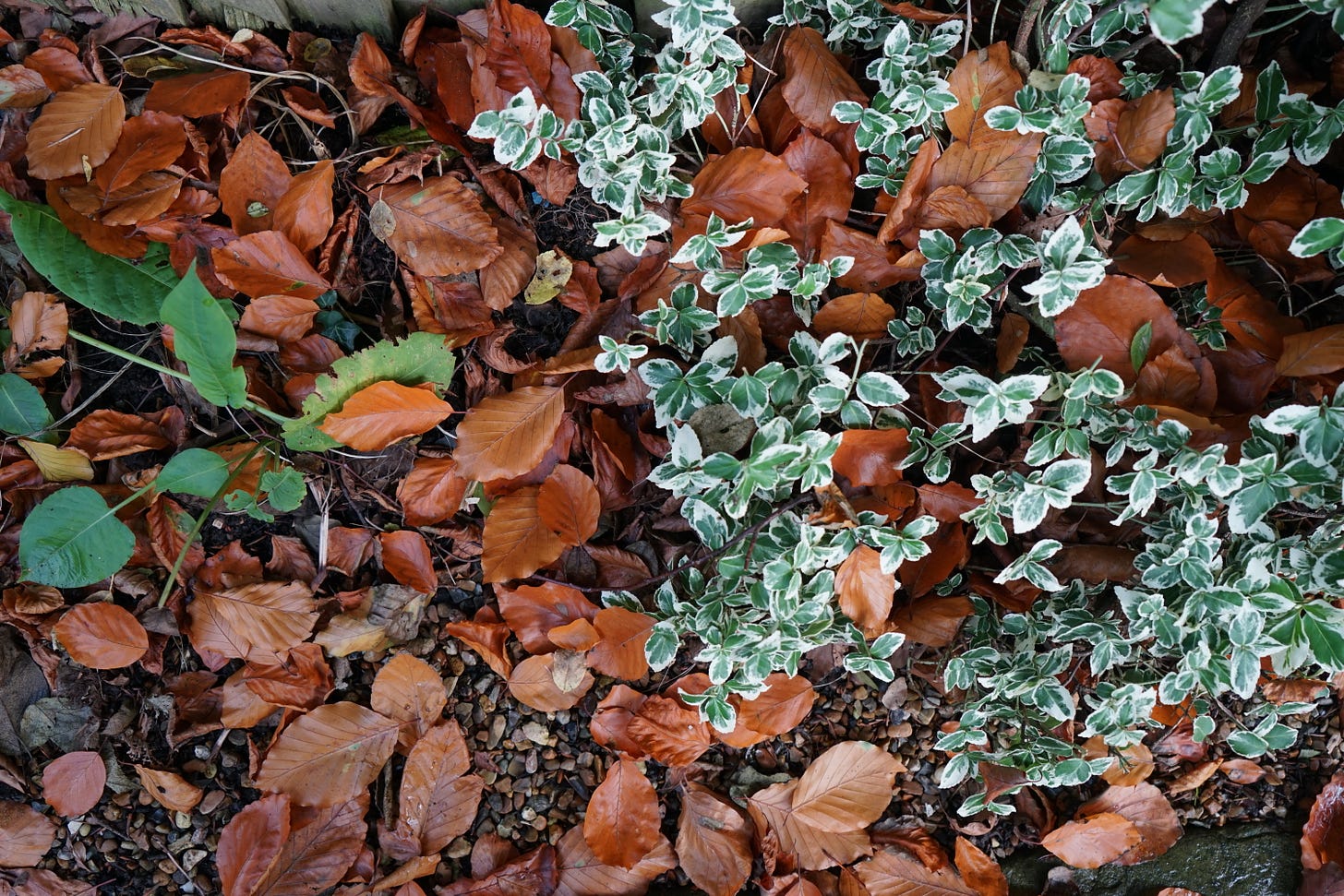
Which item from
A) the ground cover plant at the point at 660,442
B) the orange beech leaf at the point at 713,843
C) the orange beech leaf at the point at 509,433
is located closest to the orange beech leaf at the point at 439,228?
A: the ground cover plant at the point at 660,442

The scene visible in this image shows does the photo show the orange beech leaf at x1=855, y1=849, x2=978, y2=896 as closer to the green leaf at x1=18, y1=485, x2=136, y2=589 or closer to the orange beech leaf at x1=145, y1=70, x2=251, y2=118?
the green leaf at x1=18, y1=485, x2=136, y2=589

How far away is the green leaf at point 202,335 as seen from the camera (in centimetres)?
135

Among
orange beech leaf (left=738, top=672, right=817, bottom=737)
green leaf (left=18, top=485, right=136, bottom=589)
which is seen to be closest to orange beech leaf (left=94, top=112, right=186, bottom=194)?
green leaf (left=18, top=485, right=136, bottom=589)

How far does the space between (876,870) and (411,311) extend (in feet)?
4.51

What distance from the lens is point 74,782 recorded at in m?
1.66

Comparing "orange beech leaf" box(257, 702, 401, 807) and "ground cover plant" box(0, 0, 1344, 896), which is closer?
"ground cover plant" box(0, 0, 1344, 896)

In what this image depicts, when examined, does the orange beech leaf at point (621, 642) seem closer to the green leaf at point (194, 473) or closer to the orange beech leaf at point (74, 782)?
the green leaf at point (194, 473)

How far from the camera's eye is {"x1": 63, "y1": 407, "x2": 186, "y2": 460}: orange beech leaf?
5.40 ft

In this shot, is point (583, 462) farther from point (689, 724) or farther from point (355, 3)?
point (355, 3)

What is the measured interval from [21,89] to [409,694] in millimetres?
1340

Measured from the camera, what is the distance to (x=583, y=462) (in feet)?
5.37

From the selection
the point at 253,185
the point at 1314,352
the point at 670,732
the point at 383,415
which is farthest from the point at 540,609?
the point at 1314,352

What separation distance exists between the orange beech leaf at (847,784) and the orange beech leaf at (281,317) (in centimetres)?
Answer: 126

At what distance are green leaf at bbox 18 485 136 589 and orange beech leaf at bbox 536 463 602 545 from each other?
2.38 ft
